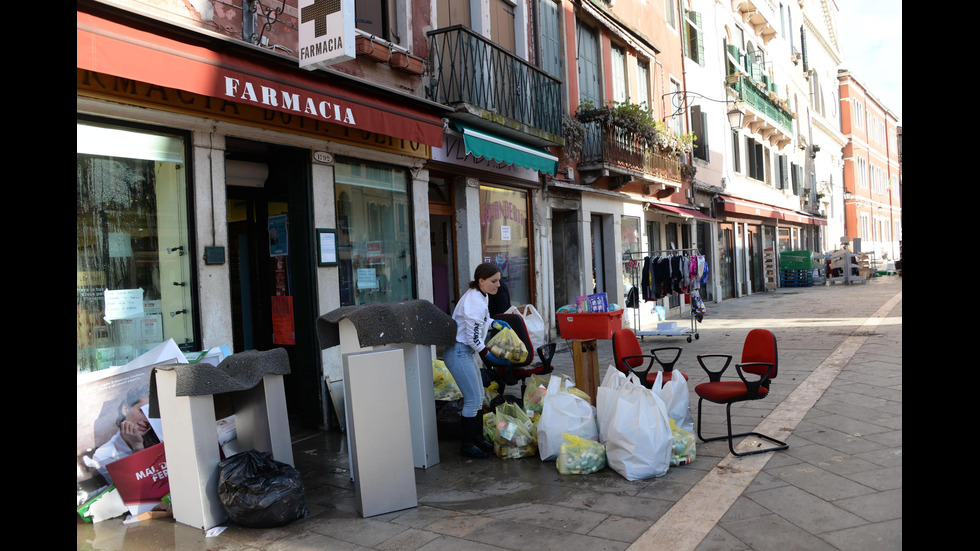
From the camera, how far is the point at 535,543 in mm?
3674

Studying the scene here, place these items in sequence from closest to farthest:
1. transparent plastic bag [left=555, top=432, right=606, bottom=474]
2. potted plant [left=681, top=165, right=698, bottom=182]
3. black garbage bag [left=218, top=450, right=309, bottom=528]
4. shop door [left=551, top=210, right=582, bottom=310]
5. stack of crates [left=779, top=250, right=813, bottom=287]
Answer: black garbage bag [left=218, top=450, right=309, bottom=528]
transparent plastic bag [left=555, top=432, right=606, bottom=474]
shop door [left=551, top=210, right=582, bottom=310]
potted plant [left=681, top=165, right=698, bottom=182]
stack of crates [left=779, top=250, right=813, bottom=287]

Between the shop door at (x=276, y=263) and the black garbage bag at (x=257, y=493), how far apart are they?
260 centimetres

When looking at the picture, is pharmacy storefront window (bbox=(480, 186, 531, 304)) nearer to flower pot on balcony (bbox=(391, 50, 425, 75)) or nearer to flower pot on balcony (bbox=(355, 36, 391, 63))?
flower pot on balcony (bbox=(391, 50, 425, 75))

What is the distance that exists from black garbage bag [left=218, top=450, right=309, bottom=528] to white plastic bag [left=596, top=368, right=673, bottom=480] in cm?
215

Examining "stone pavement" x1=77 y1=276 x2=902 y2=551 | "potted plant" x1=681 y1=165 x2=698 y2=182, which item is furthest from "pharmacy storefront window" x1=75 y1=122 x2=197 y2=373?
"potted plant" x1=681 y1=165 x2=698 y2=182

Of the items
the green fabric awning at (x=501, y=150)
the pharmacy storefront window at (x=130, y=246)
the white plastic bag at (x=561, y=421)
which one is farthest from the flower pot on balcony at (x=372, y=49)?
the white plastic bag at (x=561, y=421)

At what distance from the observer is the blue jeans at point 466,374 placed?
5.51m

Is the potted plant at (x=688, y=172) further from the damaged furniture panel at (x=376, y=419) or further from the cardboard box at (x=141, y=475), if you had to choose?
the cardboard box at (x=141, y=475)

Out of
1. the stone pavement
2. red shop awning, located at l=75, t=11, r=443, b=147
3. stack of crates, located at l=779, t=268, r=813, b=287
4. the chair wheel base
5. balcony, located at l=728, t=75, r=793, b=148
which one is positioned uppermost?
balcony, located at l=728, t=75, r=793, b=148

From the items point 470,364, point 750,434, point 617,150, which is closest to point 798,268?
point 617,150

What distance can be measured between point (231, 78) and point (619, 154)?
29.9 ft

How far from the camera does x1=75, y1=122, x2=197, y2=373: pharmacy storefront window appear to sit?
500 cm
